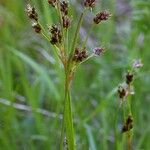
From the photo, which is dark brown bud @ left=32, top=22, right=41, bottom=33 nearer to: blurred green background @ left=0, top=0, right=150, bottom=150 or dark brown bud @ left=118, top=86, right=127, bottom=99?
dark brown bud @ left=118, top=86, right=127, bottom=99

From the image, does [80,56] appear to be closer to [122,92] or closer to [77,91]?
[122,92]

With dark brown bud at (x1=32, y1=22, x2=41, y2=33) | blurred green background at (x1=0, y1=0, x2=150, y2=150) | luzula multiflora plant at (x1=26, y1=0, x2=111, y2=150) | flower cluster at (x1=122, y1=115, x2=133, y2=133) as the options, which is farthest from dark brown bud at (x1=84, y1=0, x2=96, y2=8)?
blurred green background at (x1=0, y1=0, x2=150, y2=150)

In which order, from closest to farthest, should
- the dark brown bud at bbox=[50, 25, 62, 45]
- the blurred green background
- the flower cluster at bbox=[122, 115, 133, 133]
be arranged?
1. the dark brown bud at bbox=[50, 25, 62, 45]
2. the flower cluster at bbox=[122, 115, 133, 133]
3. the blurred green background

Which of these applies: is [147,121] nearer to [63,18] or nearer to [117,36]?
[117,36]

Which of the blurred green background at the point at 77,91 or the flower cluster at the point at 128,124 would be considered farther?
the blurred green background at the point at 77,91

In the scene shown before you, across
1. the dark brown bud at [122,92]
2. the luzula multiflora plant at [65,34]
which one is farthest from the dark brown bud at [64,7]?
the dark brown bud at [122,92]

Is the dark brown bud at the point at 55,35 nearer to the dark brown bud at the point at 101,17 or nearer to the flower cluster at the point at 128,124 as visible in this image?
the dark brown bud at the point at 101,17
